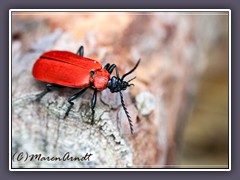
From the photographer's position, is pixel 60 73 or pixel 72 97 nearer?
pixel 72 97

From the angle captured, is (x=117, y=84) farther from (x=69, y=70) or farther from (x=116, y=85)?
(x=69, y=70)

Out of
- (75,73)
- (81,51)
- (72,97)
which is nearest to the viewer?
(72,97)

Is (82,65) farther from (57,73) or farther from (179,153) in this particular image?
(179,153)

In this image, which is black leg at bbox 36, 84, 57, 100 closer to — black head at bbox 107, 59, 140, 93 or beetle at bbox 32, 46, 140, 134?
beetle at bbox 32, 46, 140, 134

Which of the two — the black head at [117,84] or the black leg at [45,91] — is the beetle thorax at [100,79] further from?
the black leg at [45,91]

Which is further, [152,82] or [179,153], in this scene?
[179,153]

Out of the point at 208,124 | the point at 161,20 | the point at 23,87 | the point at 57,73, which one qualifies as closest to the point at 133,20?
the point at 161,20

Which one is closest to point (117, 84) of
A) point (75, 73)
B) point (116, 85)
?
point (116, 85)

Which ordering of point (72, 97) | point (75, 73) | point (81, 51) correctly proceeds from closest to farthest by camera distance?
point (72, 97)
point (75, 73)
point (81, 51)

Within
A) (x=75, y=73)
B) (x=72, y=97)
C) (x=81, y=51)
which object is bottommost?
Answer: (x=72, y=97)
